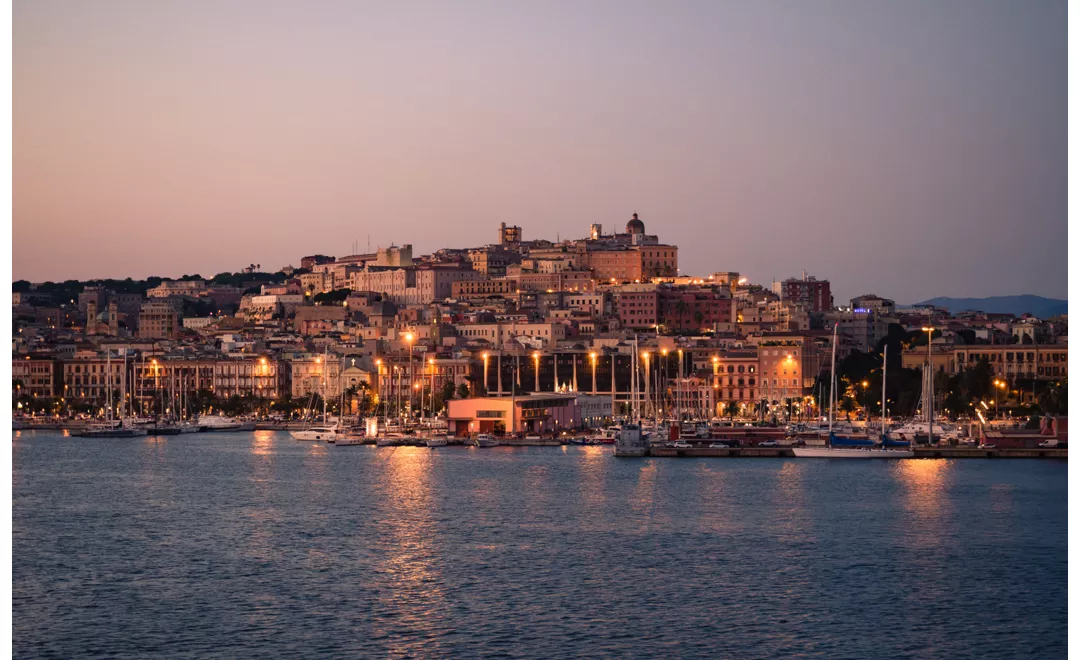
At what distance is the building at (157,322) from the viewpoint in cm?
5162

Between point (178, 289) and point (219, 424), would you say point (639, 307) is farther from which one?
point (178, 289)

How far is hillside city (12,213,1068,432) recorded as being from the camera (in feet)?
107

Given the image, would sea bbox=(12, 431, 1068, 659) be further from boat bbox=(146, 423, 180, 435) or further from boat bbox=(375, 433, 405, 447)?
boat bbox=(146, 423, 180, 435)

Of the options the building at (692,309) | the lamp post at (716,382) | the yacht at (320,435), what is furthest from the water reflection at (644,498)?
the building at (692,309)

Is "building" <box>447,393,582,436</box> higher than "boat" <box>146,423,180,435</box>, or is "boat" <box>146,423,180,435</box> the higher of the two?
"building" <box>447,393,582,436</box>

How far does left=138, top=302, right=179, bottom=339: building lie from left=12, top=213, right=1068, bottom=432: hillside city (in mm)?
68

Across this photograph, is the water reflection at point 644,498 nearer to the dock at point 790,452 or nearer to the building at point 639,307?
the dock at point 790,452

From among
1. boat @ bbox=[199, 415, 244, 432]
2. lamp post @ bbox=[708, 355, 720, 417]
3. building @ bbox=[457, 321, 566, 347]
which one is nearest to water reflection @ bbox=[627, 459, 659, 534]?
boat @ bbox=[199, 415, 244, 432]

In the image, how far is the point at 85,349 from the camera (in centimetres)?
4284

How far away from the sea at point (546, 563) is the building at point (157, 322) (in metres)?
31.8

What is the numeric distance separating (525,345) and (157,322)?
15.2m

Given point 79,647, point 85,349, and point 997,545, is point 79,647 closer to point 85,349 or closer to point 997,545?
point 997,545

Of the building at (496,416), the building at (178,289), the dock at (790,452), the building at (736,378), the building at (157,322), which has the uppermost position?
the building at (178,289)

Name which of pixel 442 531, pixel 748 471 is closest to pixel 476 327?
pixel 748 471
